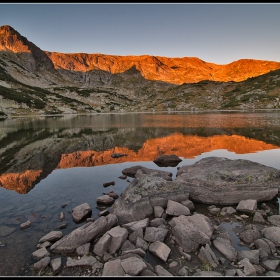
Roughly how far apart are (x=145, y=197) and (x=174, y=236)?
150 inches

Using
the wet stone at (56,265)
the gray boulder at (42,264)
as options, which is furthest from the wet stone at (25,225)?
the wet stone at (56,265)

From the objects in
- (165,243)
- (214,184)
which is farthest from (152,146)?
(165,243)

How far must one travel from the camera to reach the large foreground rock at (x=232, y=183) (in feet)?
54.4

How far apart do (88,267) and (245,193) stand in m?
12.8

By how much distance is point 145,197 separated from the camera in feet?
49.8

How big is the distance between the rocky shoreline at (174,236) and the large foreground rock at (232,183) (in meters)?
0.08

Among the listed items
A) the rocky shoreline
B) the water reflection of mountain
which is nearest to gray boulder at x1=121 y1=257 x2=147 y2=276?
the rocky shoreline

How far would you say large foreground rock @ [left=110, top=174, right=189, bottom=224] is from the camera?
14279 millimetres

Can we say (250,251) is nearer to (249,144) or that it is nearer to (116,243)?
(116,243)

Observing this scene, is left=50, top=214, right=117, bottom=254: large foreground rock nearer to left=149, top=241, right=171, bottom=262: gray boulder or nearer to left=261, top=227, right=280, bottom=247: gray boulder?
left=149, top=241, right=171, bottom=262: gray boulder

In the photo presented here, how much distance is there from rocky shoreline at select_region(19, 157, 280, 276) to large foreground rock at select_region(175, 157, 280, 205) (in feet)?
0.25

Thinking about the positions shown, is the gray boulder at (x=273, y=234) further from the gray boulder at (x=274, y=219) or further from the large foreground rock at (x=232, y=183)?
the large foreground rock at (x=232, y=183)

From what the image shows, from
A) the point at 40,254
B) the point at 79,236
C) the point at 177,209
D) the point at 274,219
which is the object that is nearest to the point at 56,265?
the point at 40,254

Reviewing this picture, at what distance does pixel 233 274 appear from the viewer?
29.4 ft
